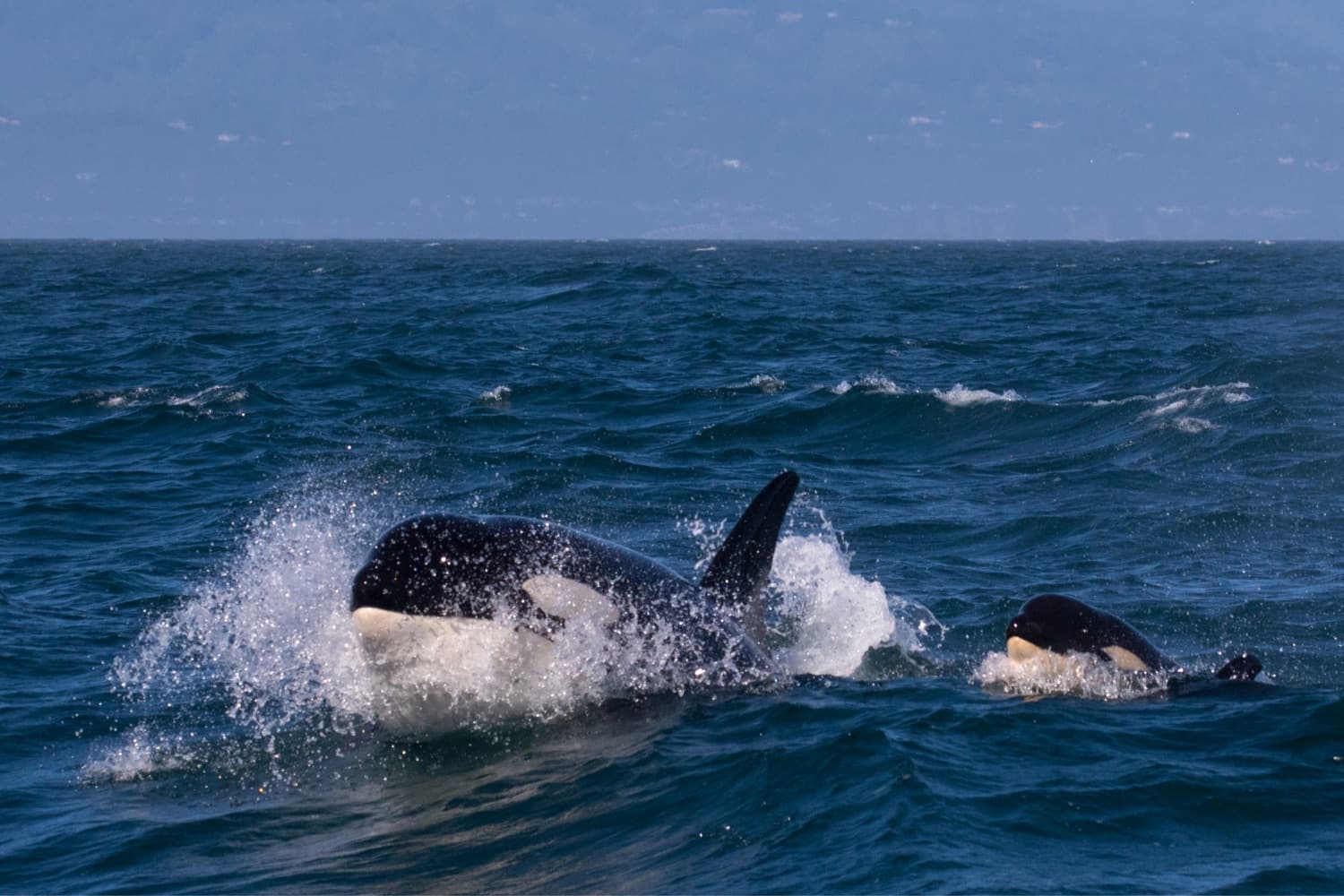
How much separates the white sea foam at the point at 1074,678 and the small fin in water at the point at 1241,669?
0.49 metres

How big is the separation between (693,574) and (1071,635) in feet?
15.7

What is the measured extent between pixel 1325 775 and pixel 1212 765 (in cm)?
60

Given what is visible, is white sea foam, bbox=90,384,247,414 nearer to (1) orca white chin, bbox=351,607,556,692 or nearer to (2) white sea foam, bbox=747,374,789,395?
(2) white sea foam, bbox=747,374,789,395

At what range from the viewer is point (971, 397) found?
87.4 feet

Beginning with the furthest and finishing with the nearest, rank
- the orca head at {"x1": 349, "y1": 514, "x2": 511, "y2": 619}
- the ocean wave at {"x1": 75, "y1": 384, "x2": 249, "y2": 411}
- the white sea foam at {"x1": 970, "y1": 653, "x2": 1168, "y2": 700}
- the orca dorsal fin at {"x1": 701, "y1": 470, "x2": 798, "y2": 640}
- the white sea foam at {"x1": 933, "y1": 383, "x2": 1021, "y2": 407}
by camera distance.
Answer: the ocean wave at {"x1": 75, "y1": 384, "x2": 249, "y2": 411}, the white sea foam at {"x1": 933, "y1": 383, "x2": 1021, "y2": 407}, the orca dorsal fin at {"x1": 701, "y1": 470, "x2": 798, "y2": 640}, the white sea foam at {"x1": 970, "y1": 653, "x2": 1168, "y2": 700}, the orca head at {"x1": 349, "y1": 514, "x2": 511, "y2": 619}

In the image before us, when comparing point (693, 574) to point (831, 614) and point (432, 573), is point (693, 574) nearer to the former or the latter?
point (831, 614)

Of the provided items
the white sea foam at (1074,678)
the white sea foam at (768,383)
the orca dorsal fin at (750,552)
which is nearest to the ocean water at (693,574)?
the white sea foam at (1074,678)

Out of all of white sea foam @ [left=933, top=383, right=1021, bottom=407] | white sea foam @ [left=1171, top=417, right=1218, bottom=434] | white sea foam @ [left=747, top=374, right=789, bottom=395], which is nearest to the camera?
white sea foam @ [left=1171, top=417, right=1218, bottom=434]

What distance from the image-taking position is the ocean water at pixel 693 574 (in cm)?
818

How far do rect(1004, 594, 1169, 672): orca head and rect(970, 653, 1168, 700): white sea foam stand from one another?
0.15ft

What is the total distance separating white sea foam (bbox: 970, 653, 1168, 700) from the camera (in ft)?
35.7

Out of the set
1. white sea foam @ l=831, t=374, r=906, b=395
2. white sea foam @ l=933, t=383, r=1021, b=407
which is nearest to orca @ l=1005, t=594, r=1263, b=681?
white sea foam @ l=933, t=383, r=1021, b=407

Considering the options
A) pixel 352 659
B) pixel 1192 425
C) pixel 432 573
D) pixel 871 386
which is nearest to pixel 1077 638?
pixel 432 573

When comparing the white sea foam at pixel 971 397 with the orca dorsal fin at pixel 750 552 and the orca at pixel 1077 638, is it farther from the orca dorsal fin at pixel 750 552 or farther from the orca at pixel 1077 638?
the orca dorsal fin at pixel 750 552
